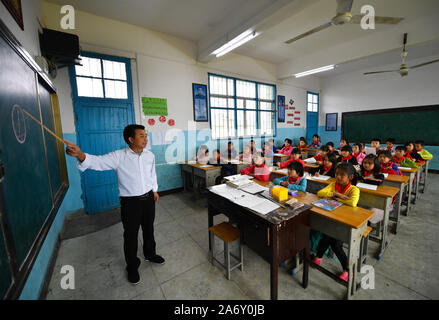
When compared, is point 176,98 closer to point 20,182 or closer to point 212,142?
point 212,142

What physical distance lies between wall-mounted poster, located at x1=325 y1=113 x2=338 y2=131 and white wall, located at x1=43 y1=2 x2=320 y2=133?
4878 mm

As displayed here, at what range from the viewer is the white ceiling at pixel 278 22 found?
2979 mm

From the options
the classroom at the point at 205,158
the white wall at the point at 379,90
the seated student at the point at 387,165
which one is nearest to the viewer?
the classroom at the point at 205,158

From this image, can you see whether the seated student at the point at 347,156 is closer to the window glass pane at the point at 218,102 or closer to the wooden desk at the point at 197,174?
the wooden desk at the point at 197,174

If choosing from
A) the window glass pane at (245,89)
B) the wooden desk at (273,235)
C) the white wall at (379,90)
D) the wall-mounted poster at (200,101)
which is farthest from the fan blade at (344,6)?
the white wall at (379,90)

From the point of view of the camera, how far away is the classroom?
141 centimetres

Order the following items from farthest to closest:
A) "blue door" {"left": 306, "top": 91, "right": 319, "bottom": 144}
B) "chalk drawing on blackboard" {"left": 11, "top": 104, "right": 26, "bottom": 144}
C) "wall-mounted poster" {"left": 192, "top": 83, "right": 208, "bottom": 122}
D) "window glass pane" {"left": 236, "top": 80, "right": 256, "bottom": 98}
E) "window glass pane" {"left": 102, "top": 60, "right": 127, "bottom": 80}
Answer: "blue door" {"left": 306, "top": 91, "right": 319, "bottom": 144} → "window glass pane" {"left": 236, "top": 80, "right": 256, "bottom": 98} → "wall-mounted poster" {"left": 192, "top": 83, "right": 208, "bottom": 122} → "window glass pane" {"left": 102, "top": 60, "right": 127, "bottom": 80} → "chalk drawing on blackboard" {"left": 11, "top": 104, "right": 26, "bottom": 144}

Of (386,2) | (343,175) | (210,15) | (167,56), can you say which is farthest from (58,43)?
(386,2)

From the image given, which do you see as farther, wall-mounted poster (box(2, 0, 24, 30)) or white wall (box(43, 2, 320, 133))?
white wall (box(43, 2, 320, 133))

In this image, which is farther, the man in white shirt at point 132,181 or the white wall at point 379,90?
the white wall at point 379,90

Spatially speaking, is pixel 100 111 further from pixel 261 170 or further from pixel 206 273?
pixel 206 273

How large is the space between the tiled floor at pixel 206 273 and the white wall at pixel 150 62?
2.29 metres

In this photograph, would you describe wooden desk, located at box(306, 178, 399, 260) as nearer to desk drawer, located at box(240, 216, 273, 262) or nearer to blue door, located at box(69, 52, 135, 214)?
desk drawer, located at box(240, 216, 273, 262)

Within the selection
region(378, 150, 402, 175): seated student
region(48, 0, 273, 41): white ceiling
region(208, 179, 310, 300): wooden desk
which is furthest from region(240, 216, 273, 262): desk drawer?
region(48, 0, 273, 41): white ceiling
